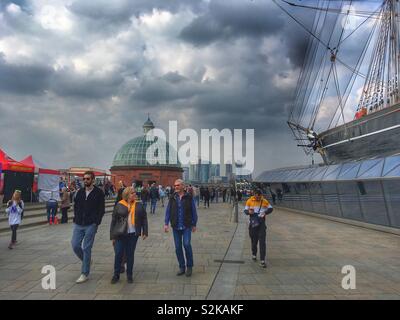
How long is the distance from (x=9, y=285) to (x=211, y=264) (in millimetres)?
3872

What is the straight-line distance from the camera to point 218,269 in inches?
256

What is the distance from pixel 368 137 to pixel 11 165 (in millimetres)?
27579

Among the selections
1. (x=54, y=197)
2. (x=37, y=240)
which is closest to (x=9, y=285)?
(x=37, y=240)

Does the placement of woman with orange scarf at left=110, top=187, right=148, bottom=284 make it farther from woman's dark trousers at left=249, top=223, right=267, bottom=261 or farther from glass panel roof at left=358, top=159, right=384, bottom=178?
glass panel roof at left=358, top=159, right=384, bottom=178

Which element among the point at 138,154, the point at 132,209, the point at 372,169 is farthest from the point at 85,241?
the point at 138,154

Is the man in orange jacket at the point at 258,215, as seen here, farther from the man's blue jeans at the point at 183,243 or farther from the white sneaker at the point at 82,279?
the white sneaker at the point at 82,279

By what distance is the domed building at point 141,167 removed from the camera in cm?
6144

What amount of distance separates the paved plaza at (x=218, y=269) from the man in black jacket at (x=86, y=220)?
1.39 ft

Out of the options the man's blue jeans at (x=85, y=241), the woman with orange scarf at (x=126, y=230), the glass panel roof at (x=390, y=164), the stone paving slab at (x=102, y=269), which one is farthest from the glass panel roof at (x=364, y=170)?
the man's blue jeans at (x=85, y=241)

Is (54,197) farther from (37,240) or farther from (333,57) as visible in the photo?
(333,57)

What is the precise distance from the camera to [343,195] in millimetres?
16516

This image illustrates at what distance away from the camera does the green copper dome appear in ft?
207

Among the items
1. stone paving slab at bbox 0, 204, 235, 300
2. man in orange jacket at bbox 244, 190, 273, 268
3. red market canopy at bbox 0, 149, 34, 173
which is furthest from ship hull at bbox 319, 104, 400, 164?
red market canopy at bbox 0, 149, 34, 173

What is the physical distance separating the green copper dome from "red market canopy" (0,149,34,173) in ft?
141
